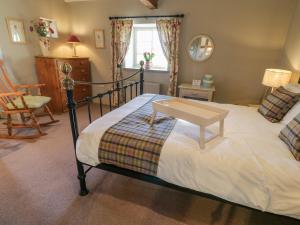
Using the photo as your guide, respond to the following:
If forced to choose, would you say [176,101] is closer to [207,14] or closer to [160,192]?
[160,192]

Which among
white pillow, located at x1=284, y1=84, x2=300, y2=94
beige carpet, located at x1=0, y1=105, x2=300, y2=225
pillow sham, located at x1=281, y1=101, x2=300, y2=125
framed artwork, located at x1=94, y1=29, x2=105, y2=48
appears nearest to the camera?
beige carpet, located at x1=0, y1=105, x2=300, y2=225

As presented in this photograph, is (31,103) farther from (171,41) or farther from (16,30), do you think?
(171,41)

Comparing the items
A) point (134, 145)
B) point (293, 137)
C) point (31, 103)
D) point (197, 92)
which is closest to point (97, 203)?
point (134, 145)

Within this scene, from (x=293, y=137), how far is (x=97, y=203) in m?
1.67

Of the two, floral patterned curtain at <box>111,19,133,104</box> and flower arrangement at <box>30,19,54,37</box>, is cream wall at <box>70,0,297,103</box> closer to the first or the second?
floral patterned curtain at <box>111,19,133,104</box>

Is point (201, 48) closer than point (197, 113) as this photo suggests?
No

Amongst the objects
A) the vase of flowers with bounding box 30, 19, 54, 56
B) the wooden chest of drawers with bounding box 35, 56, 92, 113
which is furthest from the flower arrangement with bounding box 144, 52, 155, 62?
the vase of flowers with bounding box 30, 19, 54, 56

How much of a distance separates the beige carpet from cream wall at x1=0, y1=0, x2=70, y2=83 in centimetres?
202

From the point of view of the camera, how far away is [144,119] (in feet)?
5.43

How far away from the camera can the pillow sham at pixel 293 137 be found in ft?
3.78

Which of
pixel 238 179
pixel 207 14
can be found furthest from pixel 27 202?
pixel 207 14

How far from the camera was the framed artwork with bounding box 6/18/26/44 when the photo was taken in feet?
9.98

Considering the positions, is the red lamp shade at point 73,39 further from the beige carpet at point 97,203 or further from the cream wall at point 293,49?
the cream wall at point 293,49

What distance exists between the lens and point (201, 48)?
3348 mm
